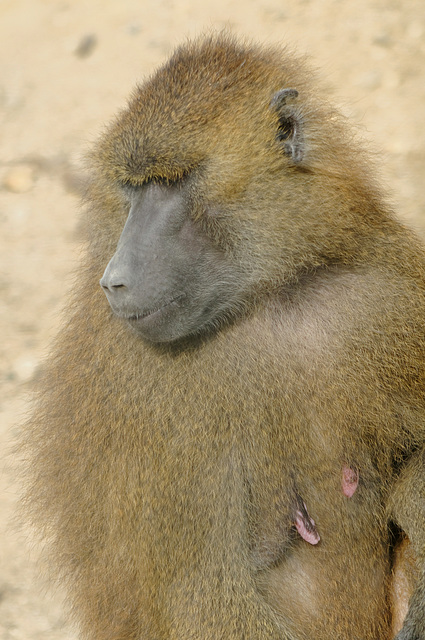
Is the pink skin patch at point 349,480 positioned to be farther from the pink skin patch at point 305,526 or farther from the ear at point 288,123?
the ear at point 288,123

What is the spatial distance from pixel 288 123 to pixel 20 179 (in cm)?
341

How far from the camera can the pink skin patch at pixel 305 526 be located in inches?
91.8

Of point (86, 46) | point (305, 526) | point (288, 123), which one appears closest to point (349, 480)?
point (305, 526)

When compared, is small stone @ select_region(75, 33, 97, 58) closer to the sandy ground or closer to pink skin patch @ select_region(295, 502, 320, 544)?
the sandy ground

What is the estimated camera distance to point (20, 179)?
17.8 feet

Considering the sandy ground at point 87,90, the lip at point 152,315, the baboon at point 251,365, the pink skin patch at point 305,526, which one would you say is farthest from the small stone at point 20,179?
the pink skin patch at point 305,526

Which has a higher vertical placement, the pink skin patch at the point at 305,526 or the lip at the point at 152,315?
the lip at the point at 152,315

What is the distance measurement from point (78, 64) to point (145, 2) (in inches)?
25.2

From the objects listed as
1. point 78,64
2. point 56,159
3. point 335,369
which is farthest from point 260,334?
point 78,64

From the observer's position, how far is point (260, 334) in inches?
90.0

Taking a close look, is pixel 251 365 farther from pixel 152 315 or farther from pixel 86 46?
pixel 86 46

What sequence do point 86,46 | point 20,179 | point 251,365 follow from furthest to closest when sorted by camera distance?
1. point 86,46
2. point 20,179
3. point 251,365

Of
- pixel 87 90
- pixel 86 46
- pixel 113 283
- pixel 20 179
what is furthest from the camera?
pixel 86 46

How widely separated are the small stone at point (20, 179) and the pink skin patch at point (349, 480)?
11.8 ft
